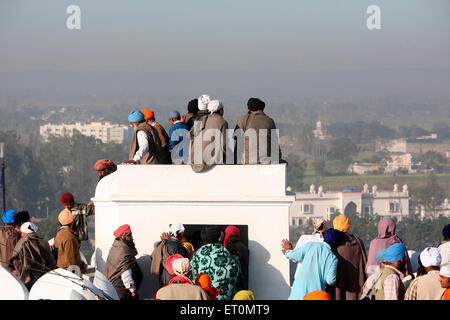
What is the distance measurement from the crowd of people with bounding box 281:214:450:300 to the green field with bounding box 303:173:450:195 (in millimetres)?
172086

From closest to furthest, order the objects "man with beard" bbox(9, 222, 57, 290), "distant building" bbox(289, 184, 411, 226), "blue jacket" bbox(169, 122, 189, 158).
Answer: "man with beard" bbox(9, 222, 57, 290)
"blue jacket" bbox(169, 122, 189, 158)
"distant building" bbox(289, 184, 411, 226)

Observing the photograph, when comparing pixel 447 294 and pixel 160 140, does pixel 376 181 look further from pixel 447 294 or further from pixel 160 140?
pixel 447 294

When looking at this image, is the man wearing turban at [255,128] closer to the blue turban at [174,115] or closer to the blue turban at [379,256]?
the blue turban at [174,115]

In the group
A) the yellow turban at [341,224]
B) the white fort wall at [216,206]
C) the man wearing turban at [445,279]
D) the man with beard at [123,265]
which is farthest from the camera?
the white fort wall at [216,206]

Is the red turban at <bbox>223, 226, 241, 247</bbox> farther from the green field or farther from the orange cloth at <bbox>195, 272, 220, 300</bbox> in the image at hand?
the green field

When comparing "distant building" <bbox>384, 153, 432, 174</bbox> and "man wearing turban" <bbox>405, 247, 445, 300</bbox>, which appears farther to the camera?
"distant building" <bbox>384, 153, 432, 174</bbox>

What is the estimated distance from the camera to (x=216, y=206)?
11.8 metres

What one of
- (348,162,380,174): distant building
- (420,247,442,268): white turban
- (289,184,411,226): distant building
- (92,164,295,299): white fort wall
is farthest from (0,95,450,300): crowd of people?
(348,162,380,174): distant building

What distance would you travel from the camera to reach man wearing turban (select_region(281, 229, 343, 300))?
9.09 meters

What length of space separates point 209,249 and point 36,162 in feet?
538

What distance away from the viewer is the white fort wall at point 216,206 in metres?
11.6

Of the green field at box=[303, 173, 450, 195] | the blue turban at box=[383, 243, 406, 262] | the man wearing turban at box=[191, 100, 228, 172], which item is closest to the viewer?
the blue turban at box=[383, 243, 406, 262]

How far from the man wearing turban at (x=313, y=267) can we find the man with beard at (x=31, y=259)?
2.84 m

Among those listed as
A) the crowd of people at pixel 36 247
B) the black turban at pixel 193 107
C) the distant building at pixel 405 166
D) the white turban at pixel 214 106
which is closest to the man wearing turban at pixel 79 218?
the crowd of people at pixel 36 247
